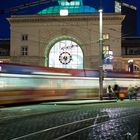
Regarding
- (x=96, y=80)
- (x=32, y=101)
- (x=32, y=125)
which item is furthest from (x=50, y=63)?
(x=32, y=125)

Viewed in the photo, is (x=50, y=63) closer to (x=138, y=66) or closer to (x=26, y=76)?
(x=138, y=66)

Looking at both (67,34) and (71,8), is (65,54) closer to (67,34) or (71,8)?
(67,34)

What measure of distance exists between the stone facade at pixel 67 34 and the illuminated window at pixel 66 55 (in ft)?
3.57

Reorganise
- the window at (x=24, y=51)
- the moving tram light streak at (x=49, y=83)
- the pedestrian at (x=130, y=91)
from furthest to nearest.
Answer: the window at (x=24, y=51)
the pedestrian at (x=130, y=91)
the moving tram light streak at (x=49, y=83)

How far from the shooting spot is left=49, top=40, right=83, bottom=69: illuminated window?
295 feet

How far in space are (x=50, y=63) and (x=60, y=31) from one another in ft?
21.1

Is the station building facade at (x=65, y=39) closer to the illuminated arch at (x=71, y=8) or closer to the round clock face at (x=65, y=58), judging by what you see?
the round clock face at (x=65, y=58)

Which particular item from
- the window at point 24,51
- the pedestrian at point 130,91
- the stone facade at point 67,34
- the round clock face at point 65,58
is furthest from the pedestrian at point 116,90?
the window at point 24,51

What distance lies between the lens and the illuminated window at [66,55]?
90000mm

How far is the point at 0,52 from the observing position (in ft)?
328

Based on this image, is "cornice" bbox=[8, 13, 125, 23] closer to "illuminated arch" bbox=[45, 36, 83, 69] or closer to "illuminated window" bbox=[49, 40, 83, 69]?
"illuminated arch" bbox=[45, 36, 83, 69]

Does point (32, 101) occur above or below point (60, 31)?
below

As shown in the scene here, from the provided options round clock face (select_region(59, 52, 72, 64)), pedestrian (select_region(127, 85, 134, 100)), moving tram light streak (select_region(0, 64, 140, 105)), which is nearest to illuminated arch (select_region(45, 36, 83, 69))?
round clock face (select_region(59, 52, 72, 64))

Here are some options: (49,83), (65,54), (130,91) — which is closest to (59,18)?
(65,54)
